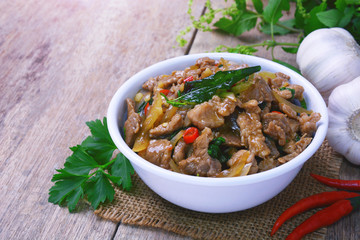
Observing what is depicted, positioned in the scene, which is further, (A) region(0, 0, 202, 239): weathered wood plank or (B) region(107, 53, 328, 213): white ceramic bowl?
(A) region(0, 0, 202, 239): weathered wood plank

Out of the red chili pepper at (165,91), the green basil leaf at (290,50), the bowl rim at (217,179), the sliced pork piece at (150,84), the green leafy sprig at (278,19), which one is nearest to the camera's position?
the bowl rim at (217,179)

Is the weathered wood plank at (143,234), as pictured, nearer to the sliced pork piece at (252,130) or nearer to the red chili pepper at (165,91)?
the sliced pork piece at (252,130)

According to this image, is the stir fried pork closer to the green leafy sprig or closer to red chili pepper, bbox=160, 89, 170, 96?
red chili pepper, bbox=160, 89, 170, 96

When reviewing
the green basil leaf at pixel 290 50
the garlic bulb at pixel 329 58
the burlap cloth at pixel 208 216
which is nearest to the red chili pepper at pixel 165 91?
the burlap cloth at pixel 208 216

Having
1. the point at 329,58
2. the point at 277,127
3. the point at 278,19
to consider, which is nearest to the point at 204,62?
the point at 277,127

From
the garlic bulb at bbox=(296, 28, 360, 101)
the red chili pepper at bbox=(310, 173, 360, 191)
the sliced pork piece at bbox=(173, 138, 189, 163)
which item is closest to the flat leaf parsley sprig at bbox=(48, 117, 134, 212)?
the sliced pork piece at bbox=(173, 138, 189, 163)

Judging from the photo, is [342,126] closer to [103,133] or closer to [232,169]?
[232,169]

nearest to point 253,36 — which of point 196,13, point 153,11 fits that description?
point 196,13
